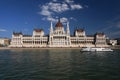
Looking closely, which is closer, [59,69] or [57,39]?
[59,69]

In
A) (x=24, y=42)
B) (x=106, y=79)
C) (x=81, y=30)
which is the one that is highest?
(x=81, y=30)

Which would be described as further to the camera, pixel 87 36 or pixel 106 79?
pixel 87 36

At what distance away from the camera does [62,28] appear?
182625 millimetres

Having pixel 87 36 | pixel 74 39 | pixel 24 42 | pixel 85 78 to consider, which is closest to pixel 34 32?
pixel 24 42

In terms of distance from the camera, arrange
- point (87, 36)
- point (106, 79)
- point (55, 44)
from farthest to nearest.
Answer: point (87, 36), point (55, 44), point (106, 79)

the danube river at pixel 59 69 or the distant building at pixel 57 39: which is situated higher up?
the distant building at pixel 57 39

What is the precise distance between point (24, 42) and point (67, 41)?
41630 millimetres

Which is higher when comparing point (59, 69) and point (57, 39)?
point (57, 39)

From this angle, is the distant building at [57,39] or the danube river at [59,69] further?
the distant building at [57,39]

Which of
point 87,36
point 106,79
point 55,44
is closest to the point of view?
point 106,79

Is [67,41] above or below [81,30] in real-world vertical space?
below

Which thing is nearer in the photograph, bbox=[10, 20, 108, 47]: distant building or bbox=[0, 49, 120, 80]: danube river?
bbox=[0, 49, 120, 80]: danube river

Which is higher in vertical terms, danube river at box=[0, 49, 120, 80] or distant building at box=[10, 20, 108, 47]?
distant building at box=[10, 20, 108, 47]

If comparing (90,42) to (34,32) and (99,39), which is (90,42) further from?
(34,32)
